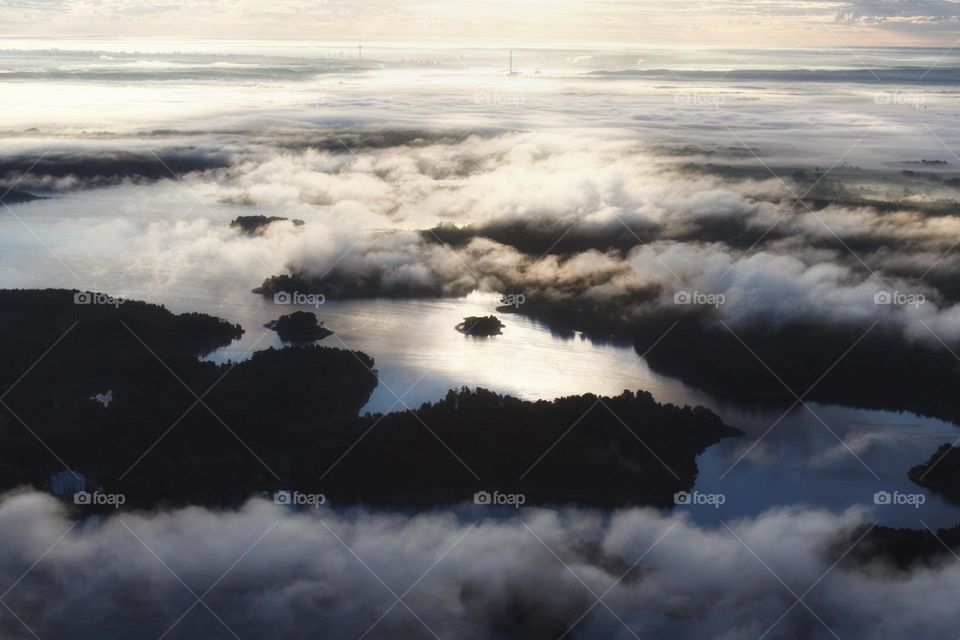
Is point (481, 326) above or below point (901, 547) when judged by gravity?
below

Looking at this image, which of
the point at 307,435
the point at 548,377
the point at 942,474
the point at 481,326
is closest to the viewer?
the point at 307,435

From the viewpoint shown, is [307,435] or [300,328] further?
[300,328]

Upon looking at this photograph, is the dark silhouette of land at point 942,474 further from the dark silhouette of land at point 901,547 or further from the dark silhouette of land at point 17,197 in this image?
the dark silhouette of land at point 17,197

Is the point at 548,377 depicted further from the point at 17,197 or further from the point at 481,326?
the point at 17,197

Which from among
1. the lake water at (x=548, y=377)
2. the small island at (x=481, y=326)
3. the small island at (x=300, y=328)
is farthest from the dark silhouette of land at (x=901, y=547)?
the small island at (x=300, y=328)

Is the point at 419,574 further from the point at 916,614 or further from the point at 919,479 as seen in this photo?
the point at 919,479

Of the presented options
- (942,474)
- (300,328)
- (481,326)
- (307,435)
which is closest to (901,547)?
(942,474)

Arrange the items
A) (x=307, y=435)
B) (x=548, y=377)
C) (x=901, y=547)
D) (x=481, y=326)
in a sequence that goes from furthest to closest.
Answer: (x=481, y=326) → (x=548, y=377) → (x=307, y=435) → (x=901, y=547)
